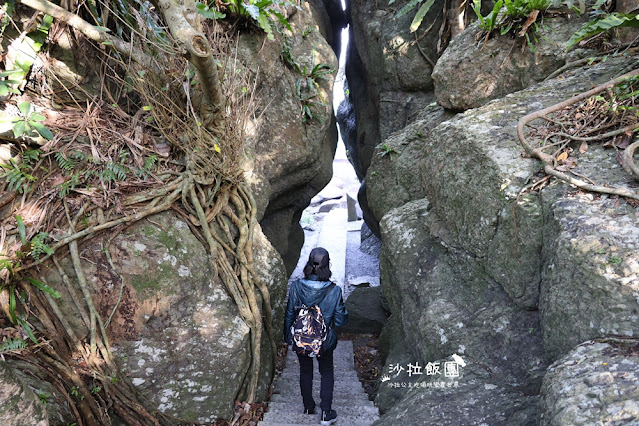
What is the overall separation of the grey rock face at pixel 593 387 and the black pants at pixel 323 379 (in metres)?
2.12

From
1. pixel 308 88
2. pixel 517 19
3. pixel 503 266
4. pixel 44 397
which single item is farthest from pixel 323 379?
pixel 517 19

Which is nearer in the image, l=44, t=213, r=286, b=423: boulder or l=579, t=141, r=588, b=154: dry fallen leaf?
l=579, t=141, r=588, b=154: dry fallen leaf

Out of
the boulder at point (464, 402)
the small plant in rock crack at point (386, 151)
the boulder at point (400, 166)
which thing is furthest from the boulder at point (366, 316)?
the boulder at point (464, 402)

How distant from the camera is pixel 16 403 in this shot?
2281mm

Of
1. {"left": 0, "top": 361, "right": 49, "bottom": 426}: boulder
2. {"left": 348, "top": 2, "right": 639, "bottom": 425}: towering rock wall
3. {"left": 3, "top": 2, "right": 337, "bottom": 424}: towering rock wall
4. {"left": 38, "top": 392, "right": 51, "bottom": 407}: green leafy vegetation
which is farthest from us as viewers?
{"left": 3, "top": 2, "right": 337, "bottom": 424}: towering rock wall

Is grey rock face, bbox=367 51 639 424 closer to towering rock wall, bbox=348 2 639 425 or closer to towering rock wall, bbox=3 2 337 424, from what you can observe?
towering rock wall, bbox=348 2 639 425

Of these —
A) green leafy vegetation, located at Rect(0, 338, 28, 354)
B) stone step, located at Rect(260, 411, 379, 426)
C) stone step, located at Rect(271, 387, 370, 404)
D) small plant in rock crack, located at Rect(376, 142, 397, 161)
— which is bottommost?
stone step, located at Rect(271, 387, 370, 404)

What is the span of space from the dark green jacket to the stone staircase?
29.0 inches

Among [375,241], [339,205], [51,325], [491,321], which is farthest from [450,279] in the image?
[339,205]

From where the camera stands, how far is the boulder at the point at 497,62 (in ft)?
16.7

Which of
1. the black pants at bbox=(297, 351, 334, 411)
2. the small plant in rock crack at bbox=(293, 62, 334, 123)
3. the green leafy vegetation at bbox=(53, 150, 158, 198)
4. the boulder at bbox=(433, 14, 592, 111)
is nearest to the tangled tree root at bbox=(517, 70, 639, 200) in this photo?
the boulder at bbox=(433, 14, 592, 111)

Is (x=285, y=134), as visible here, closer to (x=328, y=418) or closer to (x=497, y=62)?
(x=497, y=62)

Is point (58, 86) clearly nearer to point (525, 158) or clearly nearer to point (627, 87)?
point (525, 158)

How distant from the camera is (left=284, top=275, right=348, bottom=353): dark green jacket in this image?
3832 millimetres
